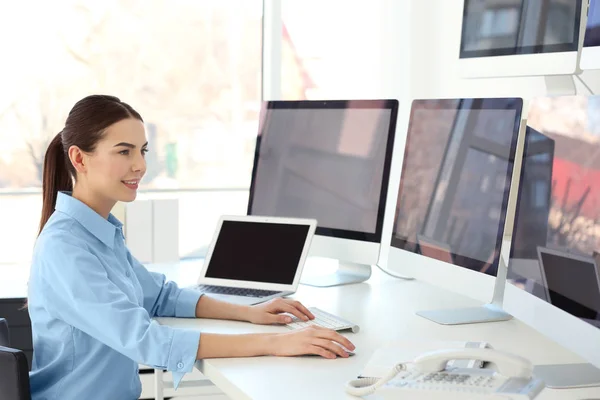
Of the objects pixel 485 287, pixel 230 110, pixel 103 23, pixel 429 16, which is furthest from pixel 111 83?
pixel 485 287

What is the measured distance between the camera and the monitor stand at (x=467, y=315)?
71.9 inches

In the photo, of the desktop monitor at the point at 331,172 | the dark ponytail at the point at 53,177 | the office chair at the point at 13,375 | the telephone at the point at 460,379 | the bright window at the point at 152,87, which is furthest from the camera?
Answer: the bright window at the point at 152,87

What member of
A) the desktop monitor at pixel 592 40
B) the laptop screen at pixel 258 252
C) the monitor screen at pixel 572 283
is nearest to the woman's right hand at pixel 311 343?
the monitor screen at pixel 572 283

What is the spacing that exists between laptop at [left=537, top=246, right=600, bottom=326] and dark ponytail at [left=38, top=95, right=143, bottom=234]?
2.82 ft

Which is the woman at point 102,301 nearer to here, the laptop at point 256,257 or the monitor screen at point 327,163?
the laptop at point 256,257

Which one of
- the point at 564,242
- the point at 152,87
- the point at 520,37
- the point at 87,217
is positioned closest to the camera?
the point at 564,242

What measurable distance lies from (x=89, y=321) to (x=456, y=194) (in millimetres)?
809

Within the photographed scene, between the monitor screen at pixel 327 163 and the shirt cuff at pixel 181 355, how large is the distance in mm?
744

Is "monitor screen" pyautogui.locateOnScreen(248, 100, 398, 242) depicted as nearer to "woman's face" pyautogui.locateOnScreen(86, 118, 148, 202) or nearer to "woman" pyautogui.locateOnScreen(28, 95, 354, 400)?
"woman" pyautogui.locateOnScreen(28, 95, 354, 400)

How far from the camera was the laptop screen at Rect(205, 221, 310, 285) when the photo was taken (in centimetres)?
205

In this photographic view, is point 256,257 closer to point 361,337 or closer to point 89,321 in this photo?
point 361,337

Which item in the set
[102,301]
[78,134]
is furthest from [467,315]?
[78,134]

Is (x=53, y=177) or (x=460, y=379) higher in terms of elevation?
(x=53, y=177)

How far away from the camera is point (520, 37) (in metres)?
1.96
